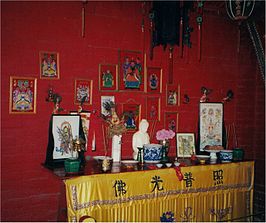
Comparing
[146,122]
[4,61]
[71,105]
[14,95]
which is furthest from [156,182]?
[4,61]

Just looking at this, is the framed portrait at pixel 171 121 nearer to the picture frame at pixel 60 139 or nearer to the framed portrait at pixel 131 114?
the framed portrait at pixel 131 114

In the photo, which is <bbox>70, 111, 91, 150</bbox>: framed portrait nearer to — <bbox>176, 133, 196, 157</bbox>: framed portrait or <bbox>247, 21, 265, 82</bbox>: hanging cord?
<bbox>176, 133, 196, 157</bbox>: framed portrait

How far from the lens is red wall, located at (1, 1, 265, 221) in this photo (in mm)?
3529

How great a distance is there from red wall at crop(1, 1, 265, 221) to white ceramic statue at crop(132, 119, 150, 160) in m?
0.24

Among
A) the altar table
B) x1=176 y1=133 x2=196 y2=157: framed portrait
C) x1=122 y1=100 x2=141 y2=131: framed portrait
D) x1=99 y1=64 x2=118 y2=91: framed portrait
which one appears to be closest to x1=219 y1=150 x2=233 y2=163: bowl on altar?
the altar table

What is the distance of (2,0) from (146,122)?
6.59 feet

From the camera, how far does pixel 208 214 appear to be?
A: 13.5ft

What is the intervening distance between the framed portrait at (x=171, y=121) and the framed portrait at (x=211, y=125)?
0.37 meters

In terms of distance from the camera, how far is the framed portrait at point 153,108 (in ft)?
14.3

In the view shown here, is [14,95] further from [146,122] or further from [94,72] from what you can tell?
[146,122]

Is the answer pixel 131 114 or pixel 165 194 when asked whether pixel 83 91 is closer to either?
pixel 131 114

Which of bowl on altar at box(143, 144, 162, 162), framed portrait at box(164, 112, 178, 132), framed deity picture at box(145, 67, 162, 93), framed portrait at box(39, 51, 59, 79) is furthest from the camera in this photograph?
framed portrait at box(164, 112, 178, 132)

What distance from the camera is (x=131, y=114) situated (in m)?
4.23

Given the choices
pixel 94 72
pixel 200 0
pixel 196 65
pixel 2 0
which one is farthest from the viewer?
pixel 196 65
